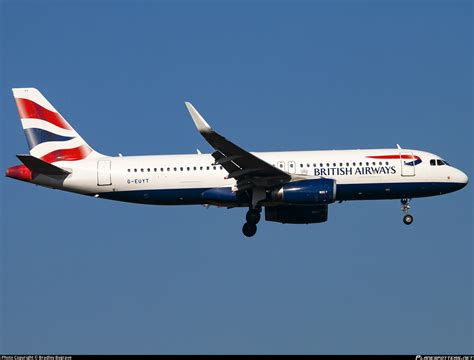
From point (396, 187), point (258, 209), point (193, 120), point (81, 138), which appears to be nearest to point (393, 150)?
point (396, 187)

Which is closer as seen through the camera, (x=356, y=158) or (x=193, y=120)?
(x=193, y=120)

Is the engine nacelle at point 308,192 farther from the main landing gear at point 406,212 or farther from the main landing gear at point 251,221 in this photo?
the main landing gear at point 406,212

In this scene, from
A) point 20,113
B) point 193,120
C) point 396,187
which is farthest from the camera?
point 20,113

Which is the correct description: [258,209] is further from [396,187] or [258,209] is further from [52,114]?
[52,114]

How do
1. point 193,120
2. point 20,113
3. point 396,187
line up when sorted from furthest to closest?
point 20,113 < point 396,187 < point 193,120

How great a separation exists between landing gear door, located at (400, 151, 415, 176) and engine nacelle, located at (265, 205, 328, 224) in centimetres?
500

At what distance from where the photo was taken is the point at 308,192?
54.6 m

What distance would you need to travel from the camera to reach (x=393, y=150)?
5731cm

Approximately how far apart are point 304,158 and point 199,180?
19.0 feet

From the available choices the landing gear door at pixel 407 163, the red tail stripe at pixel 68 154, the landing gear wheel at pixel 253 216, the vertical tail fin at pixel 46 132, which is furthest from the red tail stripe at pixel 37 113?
the landing gear door at pixel 407 163

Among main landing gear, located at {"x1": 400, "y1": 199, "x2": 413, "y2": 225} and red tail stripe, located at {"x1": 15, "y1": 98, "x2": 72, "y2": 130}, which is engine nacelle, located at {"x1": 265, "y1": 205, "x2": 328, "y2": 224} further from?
red tail stripe, located at {"x1": 15, "y1": 98, "x2": 72, "y2": 130}

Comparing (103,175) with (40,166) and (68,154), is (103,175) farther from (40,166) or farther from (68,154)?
(40,166)

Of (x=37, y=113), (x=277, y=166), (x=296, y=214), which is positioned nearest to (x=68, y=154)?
(x=37, y=113)

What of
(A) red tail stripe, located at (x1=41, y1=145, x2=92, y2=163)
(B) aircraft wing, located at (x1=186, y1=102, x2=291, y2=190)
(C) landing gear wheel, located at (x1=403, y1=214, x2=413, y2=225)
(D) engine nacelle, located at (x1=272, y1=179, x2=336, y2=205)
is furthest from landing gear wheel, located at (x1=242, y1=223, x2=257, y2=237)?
(A) red tail stripe, located at (x1=41, y1=145, x2=92, y2=163)
